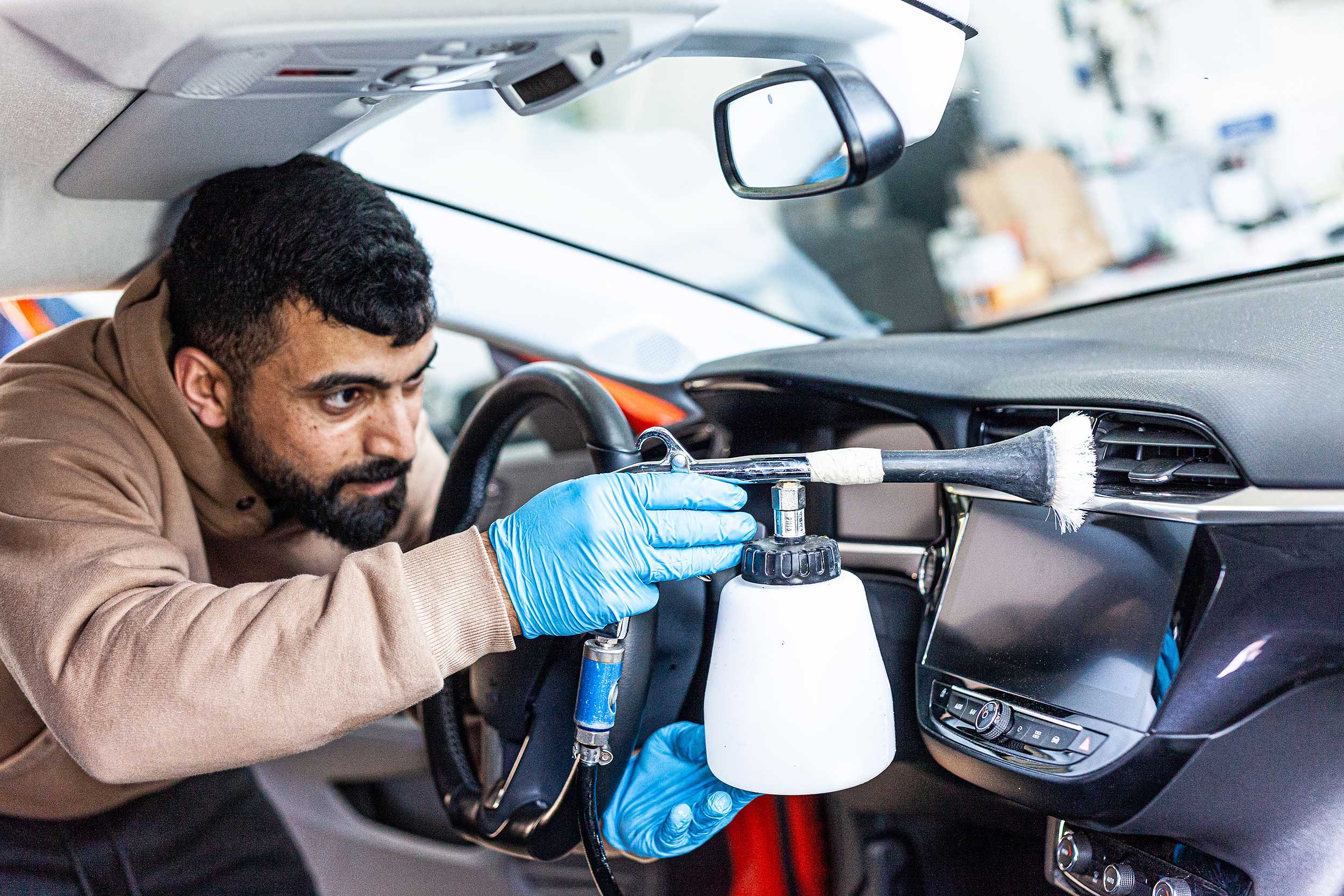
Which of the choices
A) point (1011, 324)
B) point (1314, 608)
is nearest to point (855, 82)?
point (1314, 608)

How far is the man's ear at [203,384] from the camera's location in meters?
1.43

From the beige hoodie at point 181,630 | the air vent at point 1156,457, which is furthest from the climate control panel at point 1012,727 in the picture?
the beige hoodie at point 181,630

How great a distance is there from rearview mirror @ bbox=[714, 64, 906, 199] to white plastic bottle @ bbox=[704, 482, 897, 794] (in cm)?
37

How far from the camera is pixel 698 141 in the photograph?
5.54 ft

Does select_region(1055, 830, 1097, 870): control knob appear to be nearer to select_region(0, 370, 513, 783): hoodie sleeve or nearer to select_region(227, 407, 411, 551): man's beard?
select_region(0, 370, 513, 783): hoodie sleeve

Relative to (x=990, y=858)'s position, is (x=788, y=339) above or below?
above

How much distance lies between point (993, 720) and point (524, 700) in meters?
0.51

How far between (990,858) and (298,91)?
40.0 inches

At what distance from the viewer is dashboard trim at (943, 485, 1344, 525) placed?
0.78 m

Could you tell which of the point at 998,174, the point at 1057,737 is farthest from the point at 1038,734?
the point at 998,174

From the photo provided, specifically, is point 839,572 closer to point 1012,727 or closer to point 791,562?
point 791,562

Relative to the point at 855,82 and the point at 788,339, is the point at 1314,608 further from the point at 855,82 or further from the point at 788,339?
the point at 788,339

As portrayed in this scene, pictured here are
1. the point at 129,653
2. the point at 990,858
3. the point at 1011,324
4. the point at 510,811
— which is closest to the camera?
the point at 129,653

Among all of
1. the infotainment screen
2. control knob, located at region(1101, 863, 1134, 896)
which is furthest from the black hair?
control knob, located at region(1101, 863, 1134, 896)
